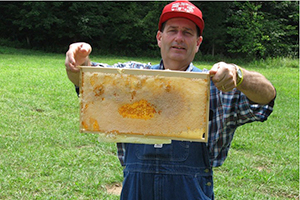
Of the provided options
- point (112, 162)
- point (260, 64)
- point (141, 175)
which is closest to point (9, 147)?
point (112, 162)

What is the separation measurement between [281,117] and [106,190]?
582cm

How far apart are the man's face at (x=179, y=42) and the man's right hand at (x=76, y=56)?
2.01ft

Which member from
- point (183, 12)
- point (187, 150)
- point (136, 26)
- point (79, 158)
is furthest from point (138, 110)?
point (136, 26)

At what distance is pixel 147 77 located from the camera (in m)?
2.18

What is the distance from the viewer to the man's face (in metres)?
2.62

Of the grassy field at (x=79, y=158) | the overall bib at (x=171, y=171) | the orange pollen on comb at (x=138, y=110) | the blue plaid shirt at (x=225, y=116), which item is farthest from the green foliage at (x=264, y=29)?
the orange pollen on comb at (x=138, y=110)

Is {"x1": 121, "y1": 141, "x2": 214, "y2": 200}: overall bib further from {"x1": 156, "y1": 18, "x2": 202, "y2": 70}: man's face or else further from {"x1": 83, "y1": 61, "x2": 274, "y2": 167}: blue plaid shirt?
{"x1": 156, "y1": 18, "x2": 202, "y2": 70}: man's face

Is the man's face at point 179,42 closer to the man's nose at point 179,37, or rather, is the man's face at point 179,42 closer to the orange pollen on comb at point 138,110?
the man's nose at point 179,37

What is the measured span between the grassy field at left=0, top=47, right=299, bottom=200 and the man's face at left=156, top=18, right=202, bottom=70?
8.76ft

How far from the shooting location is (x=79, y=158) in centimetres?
589

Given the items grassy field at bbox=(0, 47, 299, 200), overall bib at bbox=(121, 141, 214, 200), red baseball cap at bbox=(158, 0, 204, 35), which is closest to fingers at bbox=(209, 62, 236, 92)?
overall bib at bbox=(121, 141, 214, 200)

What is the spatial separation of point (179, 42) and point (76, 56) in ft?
Result: 2.46

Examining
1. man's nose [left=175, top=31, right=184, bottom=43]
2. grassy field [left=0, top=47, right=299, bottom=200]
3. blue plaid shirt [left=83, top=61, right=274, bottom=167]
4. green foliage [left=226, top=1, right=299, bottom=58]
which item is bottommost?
grassy field [left=0, top=47, right=299, bottom=200]

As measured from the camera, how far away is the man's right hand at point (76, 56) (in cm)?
227
